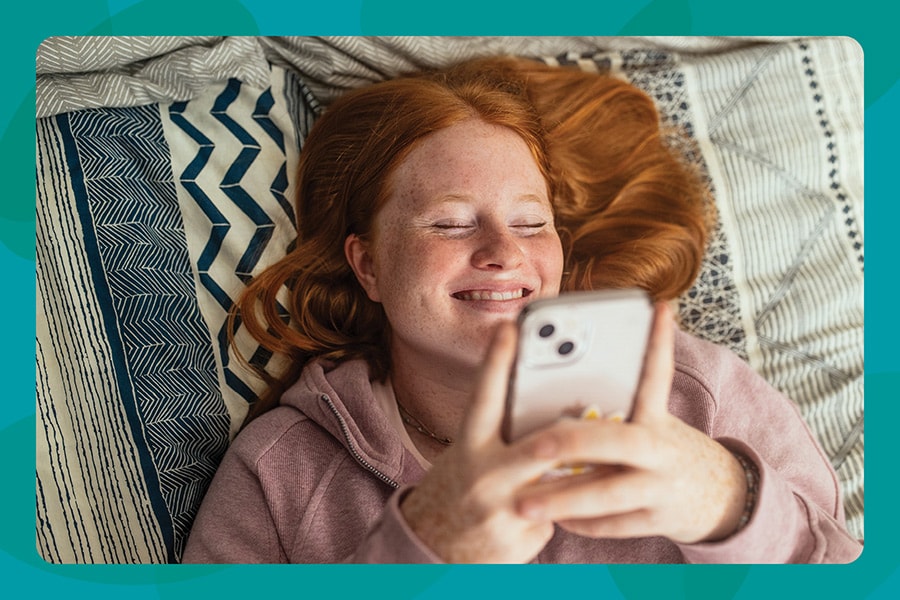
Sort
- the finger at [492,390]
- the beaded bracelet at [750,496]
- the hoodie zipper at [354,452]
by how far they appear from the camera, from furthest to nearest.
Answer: the hoodie zipper at [354,452], the beaded bracelet at [750,496], the finger at [492,390]

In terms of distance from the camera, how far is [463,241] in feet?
3.10

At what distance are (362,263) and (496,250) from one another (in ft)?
0.55

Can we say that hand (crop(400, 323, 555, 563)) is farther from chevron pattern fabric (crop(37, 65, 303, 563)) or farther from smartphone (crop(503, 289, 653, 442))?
chevron pattern fabric (crop(37, 65, 303, 563))

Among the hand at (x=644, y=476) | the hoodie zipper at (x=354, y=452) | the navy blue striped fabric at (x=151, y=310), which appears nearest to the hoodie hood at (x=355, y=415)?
the hoodie zipper at (x=354, y=452)

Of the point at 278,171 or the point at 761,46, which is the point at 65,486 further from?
the point at 761,46

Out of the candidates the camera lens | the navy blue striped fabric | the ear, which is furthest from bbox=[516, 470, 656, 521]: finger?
the navy blue striped fabric

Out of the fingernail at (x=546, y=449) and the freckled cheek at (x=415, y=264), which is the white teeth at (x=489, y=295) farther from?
the fingernail at (x=546, y=449)

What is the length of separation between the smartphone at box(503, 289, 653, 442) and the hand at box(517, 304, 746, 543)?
0.05 feet

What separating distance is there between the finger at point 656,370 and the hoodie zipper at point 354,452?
0.30 m

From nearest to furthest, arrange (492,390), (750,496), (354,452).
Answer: (492,390) → (750,496) → (354,452)

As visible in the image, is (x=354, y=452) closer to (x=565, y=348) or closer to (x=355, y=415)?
(x=355, y=415)

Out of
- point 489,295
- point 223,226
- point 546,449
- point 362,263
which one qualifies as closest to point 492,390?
point 546,449

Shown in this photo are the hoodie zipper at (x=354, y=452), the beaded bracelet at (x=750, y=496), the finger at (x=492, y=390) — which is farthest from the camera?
the hoodie zipper at (x=354, y=452)

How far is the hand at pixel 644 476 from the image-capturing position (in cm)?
77
